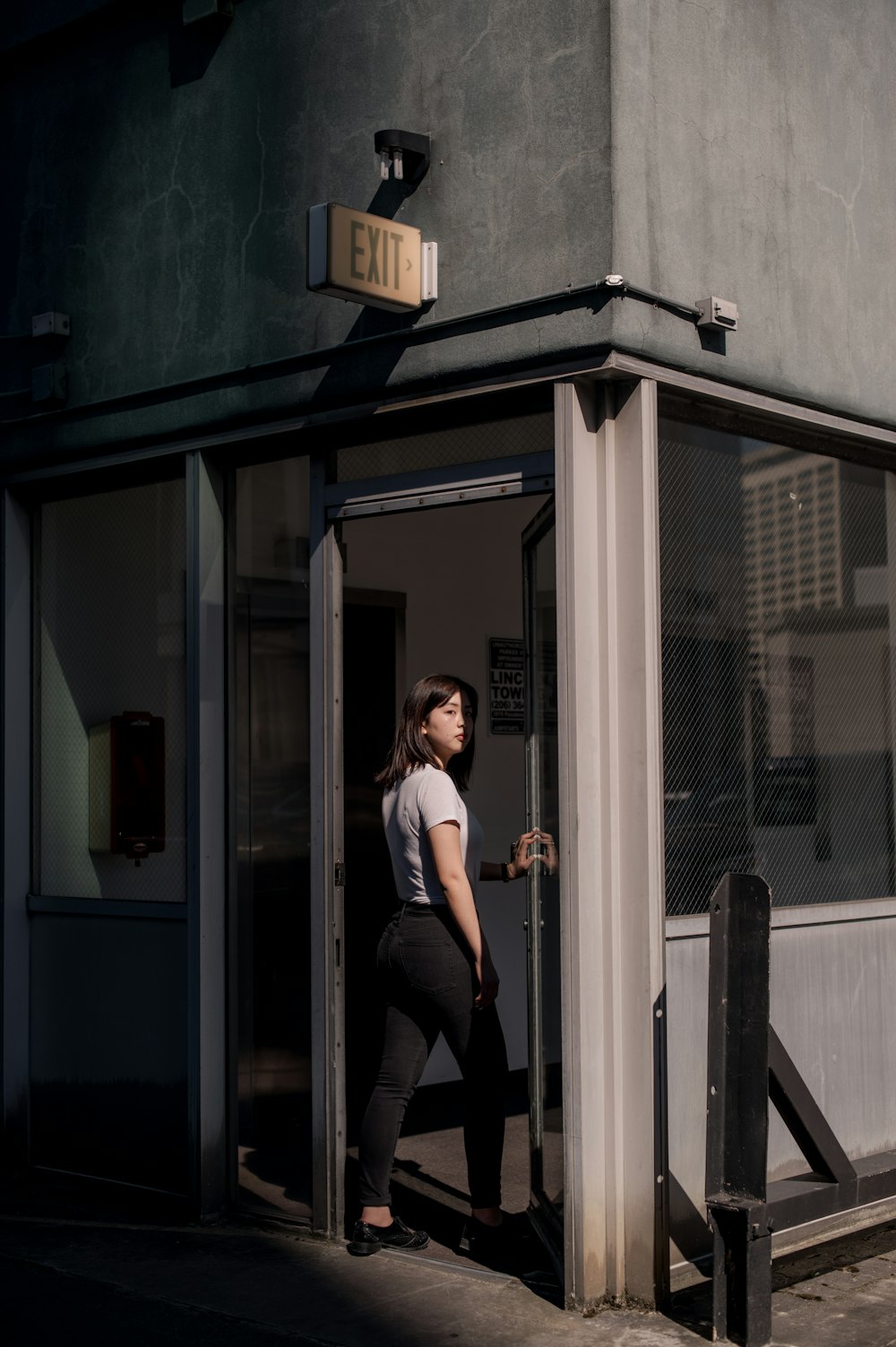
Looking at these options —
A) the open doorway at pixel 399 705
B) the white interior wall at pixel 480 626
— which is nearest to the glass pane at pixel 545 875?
the open doorway at pixel 399 705

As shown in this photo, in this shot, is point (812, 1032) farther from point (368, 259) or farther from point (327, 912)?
point (368, 259)

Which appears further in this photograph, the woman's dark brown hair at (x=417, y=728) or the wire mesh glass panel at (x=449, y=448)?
the woman's dark brown hair at (x=417, y=728)

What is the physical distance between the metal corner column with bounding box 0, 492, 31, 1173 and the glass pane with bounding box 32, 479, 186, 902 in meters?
0.06

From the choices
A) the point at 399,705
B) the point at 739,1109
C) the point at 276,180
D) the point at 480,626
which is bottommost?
the point at 739,1109

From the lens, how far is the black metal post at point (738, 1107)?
14.4 ft

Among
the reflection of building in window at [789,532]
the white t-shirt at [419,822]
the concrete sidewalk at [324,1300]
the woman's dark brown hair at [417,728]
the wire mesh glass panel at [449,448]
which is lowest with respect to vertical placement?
the concrete sidewalk at [324,1300]

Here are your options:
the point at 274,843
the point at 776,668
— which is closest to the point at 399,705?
the point at 274,843

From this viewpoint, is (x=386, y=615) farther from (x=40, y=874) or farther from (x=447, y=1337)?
(x=447, y=1337)

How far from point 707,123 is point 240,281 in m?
1.83

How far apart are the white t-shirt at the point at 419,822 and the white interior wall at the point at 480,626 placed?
243cm

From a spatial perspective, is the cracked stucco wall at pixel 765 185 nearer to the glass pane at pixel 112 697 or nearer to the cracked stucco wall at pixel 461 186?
the cracked stucco wall at pixel 461 186

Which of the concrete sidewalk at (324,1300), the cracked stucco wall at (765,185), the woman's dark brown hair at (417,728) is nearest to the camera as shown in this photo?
the concrete sidewalk at (324,1300)

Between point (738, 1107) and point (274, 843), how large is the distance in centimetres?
215

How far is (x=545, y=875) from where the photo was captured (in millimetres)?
5320
